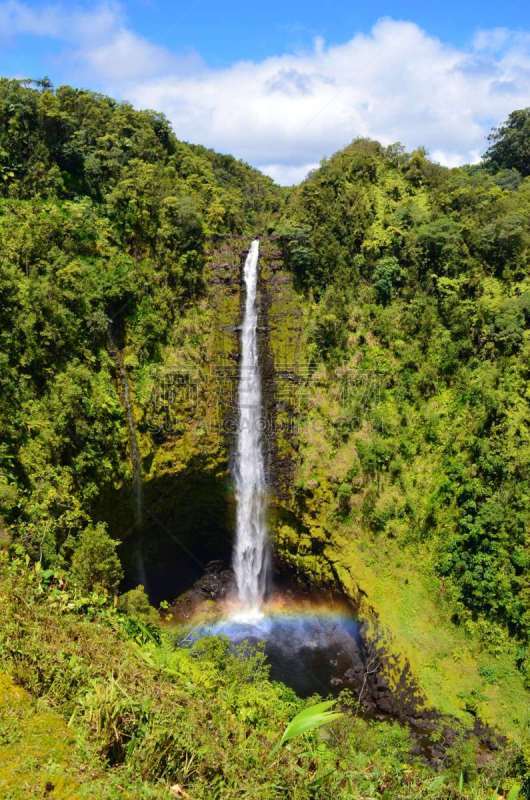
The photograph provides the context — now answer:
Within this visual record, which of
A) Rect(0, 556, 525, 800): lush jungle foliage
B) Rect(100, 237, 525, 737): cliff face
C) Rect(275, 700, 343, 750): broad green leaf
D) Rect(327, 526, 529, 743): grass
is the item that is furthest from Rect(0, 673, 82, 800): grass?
Rect(327, 526, 529, 743): grass

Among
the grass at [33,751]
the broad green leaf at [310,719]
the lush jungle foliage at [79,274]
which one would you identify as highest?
the lush jungle foliage at [79,274]

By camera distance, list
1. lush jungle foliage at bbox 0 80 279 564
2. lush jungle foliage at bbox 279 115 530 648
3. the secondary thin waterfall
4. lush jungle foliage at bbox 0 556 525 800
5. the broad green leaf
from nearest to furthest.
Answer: the broad green leaf
lush jungle foliage at bbox 0 556 525 800
lush jungle foliage at bbox 0 80 279 564
lush jungle foliage at bbox 279 115 530 648
the secondary thin waterfall

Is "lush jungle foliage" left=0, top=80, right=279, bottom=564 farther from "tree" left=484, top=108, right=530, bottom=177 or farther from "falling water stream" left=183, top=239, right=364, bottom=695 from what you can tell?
"tree" left=484, top=108, right=530, bottom=177

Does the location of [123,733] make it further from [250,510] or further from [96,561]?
[250,510]

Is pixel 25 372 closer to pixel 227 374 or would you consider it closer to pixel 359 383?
pixel 227 374

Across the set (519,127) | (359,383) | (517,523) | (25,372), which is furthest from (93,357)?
(519,127)

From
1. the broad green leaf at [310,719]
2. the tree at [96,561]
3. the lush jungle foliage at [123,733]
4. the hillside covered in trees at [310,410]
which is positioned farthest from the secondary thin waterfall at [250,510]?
the broad green leaf at [310,719]

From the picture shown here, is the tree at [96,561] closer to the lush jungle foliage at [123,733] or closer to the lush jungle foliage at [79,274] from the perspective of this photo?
the lush jungle foliage at [79,274]
